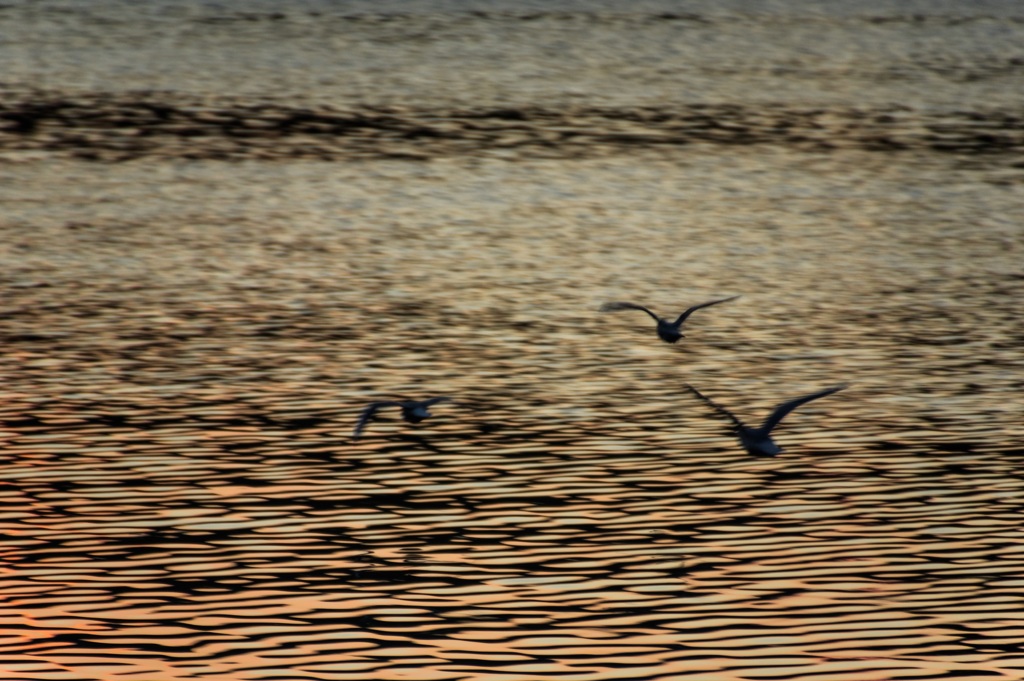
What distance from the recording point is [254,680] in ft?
40.7

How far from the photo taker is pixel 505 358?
847 inches

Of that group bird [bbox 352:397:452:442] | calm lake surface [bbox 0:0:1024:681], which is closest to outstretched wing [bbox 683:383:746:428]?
calm lake surface [bbox 0:0:1024:681]

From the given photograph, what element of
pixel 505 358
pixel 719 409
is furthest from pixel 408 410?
pixel 505 358

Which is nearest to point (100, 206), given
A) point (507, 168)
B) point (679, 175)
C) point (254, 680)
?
point (507, 168)

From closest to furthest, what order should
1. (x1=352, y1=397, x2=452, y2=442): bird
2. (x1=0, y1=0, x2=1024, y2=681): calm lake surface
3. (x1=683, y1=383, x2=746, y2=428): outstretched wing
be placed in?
(x1=0, y1=0, x2=1024, y2=681): calm lake surface < (x1=683, y1=383, x2=746, y2=428): outstretched wing < (x1=352, y1=397, x2=452, y2=442): bird

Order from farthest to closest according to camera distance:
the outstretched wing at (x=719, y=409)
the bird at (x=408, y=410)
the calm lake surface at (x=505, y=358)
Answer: the bird at (x=408, y=410) → the outstretched wing at (x=719, y=409) → the calm lake surface at (x=505, y=358)

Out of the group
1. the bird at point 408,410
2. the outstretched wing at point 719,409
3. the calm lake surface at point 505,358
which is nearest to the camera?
the calm lake surface at point 505,358

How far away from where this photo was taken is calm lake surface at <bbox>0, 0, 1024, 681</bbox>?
13680 millimetres

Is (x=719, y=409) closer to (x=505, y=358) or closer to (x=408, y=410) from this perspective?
(x=408, y=410)

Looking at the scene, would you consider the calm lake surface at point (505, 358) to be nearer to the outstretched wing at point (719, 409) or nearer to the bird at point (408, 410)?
the outstretched wing at point (719, 409)

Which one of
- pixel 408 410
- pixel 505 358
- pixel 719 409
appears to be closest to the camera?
pixel 719 409

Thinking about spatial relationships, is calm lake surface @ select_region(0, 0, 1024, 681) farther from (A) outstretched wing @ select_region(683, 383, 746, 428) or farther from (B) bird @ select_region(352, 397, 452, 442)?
(B) bird @ select_region(352, 397, 452, 442)

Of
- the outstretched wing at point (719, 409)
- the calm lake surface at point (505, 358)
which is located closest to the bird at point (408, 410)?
the calm lake surface at point (505, 358)

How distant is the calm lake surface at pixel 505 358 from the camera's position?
44.9 feet
